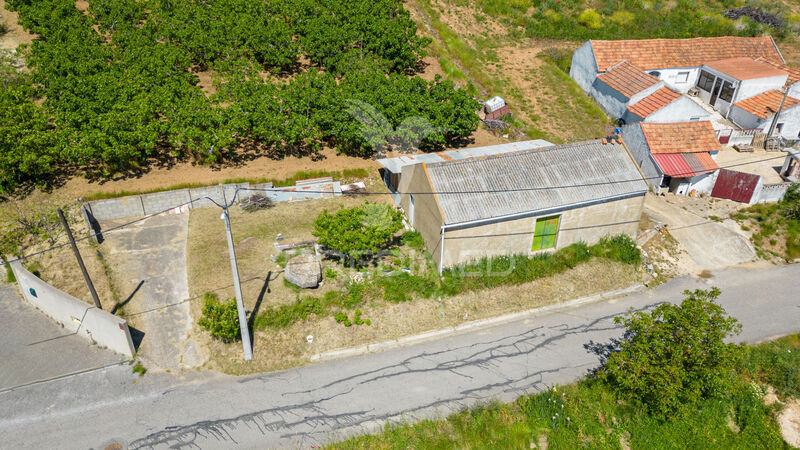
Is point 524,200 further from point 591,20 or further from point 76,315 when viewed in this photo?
point 591,20

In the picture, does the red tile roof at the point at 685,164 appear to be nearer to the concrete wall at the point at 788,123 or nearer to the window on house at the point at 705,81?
the concrete wall at the point at 788,123

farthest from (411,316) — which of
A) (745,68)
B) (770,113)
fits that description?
(745,68)

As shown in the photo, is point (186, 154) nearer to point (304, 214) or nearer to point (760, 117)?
point (304, 214)

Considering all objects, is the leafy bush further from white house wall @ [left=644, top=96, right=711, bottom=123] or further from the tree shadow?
white house wall @ [left=644, top=96, right=711, bottom=123]

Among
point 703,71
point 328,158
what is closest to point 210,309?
point 328,158

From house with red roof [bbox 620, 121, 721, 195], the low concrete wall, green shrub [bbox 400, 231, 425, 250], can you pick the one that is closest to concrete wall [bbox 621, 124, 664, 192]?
house with red roof [bbox 620, 121, 721, 195]
